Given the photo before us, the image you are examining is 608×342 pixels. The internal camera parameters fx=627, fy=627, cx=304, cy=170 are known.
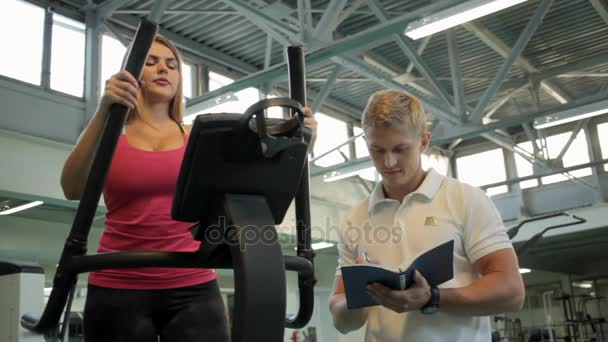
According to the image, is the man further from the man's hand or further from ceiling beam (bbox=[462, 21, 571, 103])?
ceiling beam (bbox=[462, 21, 571, 103])

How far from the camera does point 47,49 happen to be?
6953mm

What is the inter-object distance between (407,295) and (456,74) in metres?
6.69

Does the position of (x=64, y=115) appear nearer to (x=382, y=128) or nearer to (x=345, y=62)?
(x=345, y=62)

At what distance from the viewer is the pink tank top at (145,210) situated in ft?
4.57

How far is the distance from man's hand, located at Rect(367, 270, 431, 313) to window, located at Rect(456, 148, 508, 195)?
1202 centimetres

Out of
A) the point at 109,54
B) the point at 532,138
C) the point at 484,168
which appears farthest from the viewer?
the point at 484,168

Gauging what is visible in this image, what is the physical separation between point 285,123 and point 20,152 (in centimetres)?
579

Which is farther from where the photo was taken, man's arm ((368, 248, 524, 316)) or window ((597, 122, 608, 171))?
window ((597, 122, 608, 171))

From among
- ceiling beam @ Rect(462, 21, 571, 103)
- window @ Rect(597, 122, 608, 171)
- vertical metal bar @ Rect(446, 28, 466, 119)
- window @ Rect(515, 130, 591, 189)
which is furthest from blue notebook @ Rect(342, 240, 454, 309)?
window @ Rect(597, 122, 608, 171)

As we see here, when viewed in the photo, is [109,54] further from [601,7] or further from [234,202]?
[234,202]

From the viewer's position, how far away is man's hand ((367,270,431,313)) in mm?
1306

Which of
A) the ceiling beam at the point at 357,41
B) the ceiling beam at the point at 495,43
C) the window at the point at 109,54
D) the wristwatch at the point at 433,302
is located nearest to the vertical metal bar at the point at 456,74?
the ceiling beam at the point at 495,43

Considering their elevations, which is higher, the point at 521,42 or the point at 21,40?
the point at 21,40

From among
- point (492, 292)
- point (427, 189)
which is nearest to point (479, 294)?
point (492, 292)
